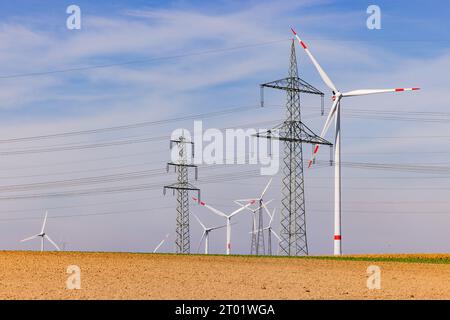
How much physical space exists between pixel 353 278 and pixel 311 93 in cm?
4262

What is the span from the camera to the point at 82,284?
36125 millimetres

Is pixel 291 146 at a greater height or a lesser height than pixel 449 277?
greater

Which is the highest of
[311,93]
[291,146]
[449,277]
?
[311,93]

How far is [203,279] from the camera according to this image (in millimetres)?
39656

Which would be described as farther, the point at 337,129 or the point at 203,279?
the point at 337,129

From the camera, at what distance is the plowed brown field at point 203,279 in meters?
33.4

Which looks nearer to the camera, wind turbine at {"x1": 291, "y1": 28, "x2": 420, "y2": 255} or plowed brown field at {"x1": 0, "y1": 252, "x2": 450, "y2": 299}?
plowed brown field at {"x1": 0, "y1": 252, "x2": 450, "y2": 299}

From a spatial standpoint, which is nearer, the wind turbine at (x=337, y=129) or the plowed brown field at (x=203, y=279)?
the plowed brown field at (x=203, y=279)

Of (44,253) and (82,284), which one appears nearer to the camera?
(82,284)

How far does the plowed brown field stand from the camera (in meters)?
33.4
